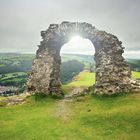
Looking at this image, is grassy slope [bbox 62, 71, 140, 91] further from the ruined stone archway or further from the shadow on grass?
the shadow on grass

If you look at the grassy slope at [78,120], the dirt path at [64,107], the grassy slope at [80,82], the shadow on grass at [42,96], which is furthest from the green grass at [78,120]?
the grassy slope at [80,82]

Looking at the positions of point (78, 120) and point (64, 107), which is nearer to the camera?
point (78, 120)

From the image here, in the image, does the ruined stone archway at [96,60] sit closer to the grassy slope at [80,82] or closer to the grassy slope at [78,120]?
the grassy slope at [78,120]

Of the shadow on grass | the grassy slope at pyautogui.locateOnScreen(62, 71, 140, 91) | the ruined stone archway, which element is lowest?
the grassy slope at pyautogui.locateOnScreen(62, 71, 140, 91)

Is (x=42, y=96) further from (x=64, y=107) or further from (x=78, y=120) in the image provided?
(x=78, y=120)

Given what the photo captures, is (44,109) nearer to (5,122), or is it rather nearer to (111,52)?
(5,122)

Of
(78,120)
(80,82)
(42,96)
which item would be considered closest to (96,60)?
(42,96)

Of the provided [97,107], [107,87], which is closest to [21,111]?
[97,107]

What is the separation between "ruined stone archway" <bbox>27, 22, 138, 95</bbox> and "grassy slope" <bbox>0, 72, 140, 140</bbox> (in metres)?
2.84

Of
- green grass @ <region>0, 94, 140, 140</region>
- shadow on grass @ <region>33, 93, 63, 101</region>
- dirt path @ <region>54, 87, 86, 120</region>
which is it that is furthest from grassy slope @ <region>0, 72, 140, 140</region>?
shadow on grass @ <region>33, 93, 63, 101</region>

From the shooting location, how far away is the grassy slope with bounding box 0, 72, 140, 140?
22750mm

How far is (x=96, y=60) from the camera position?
37.7m

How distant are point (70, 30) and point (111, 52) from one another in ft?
23.3

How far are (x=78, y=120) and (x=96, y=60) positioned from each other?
43.2ft
